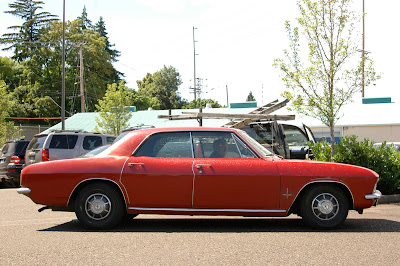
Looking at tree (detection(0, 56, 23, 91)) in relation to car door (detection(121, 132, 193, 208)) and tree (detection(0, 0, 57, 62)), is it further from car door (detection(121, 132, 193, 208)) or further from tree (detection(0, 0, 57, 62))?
car door (detection(121, 132, 193, 208))

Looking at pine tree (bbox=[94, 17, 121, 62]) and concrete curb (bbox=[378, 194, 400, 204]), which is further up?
pine tree (bbox=[94, 17, 121, 62])

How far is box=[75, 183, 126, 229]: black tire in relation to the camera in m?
7.36

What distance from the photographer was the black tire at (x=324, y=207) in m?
7.27

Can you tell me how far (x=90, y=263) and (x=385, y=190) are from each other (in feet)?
26.9

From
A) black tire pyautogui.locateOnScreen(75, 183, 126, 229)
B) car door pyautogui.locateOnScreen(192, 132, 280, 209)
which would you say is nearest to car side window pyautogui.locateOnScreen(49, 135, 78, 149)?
black tire pyautogui.locateOnScreen(75, 183, 126, 229)

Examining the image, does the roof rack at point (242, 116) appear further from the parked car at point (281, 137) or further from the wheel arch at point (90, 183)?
the wheel arch at point (90, 183)

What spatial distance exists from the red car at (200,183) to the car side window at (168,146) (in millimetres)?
15

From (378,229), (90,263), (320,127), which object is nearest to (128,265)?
(90,263)

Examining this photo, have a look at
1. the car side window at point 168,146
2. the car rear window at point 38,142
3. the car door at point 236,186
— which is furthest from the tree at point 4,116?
the car door at point 236,186

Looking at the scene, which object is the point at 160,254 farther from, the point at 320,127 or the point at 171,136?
the point at 320,127

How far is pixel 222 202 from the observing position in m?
7.25

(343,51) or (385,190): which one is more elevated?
(343,51)

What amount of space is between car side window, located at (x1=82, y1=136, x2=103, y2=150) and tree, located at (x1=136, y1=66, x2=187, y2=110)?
84874mm

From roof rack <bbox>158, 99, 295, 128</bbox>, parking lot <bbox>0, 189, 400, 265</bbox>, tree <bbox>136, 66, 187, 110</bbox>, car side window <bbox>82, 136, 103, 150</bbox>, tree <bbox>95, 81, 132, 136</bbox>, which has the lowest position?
parking lot <bbox>0, 189, 400, 265</bbox>
